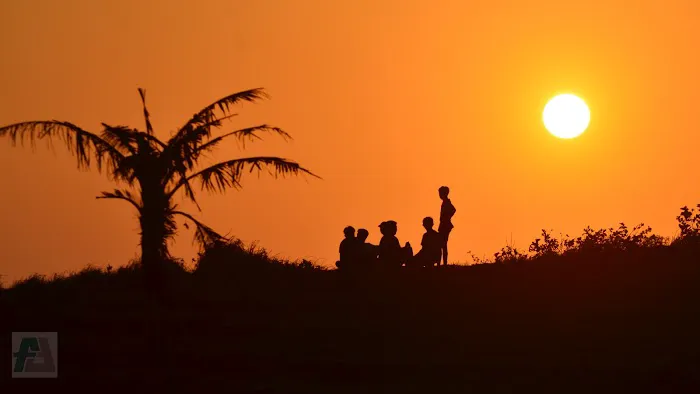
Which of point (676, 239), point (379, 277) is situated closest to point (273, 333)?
point (379, 277)

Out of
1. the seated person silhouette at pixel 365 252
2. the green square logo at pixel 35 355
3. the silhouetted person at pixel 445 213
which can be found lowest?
the green square logo at pixel 35 355

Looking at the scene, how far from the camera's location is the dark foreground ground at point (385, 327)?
2233 cm

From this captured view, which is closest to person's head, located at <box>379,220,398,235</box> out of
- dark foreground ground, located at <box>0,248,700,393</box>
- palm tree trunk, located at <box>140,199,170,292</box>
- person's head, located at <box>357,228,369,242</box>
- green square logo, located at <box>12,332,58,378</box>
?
person's head, located at <box>357,228,369,242</box>

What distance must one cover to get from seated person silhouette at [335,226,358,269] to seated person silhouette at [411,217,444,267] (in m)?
1.44

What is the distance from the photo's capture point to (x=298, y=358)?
76.9 feet

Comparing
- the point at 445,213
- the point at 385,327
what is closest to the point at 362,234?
the point at 445,213

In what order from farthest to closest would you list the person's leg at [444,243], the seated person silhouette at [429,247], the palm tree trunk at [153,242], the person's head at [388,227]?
1. the person's leg at [444,243]
2. the seated person silhouette at [429,247]
3. the person's head at [388,227]
4. the palm tree trunk at [153,242]

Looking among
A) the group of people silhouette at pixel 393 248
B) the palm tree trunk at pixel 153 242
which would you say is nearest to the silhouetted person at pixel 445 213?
the group of people silhouette at pixel 393 248

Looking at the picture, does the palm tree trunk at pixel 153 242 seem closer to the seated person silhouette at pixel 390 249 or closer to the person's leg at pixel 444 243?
the seated person silhouette at pixel 390 249

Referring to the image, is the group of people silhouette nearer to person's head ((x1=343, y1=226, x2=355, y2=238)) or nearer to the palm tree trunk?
person's head ((x1=343, y1=226, x2=355, y2=238))

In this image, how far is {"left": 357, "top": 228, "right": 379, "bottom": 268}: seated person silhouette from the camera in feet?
89.3

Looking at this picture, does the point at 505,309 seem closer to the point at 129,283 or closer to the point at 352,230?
the point at 352,230

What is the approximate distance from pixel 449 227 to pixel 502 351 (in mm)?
4455

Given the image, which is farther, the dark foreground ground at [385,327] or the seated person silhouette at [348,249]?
the seated person silhouette at [348,249]
